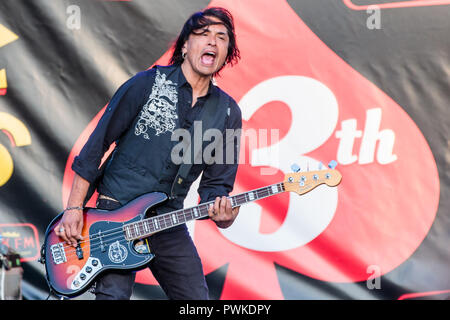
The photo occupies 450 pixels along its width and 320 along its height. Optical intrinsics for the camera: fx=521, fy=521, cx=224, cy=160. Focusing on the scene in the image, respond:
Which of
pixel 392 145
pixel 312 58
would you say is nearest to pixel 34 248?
Answer: pixel 312 58

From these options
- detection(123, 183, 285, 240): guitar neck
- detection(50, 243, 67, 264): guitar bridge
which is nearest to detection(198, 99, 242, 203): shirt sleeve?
detection(123, 183, 285, 240): guitar neck

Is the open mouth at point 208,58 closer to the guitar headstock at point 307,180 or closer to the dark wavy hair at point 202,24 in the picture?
the dark wavy hair at point 202,24

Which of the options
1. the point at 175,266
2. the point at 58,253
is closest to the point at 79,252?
the point at 58,253

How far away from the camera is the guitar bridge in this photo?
2873mm

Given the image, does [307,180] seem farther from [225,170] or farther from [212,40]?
[212,40]

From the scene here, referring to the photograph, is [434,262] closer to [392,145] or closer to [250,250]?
[392,145]

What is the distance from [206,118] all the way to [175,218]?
0.62m

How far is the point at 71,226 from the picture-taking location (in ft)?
9.30

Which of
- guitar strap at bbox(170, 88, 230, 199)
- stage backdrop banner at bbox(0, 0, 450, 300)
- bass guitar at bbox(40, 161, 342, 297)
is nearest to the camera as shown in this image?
bass guitar at bbox(40, 161, 342, 297)

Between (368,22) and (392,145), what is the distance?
0.93 m

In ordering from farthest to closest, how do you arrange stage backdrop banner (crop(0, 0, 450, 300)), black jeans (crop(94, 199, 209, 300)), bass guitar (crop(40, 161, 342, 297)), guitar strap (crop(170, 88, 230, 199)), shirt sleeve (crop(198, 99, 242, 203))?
stage backdrop banner (crop(0, 0, 450, 300)), shirt sleeve (crop(198, 99, 242, 203)), guitar strap (crop(170, 88, 230, 199)), black jeans (crop(94, 199, 209, 300)), bass guitar (crop(40, 161, 342, 297))

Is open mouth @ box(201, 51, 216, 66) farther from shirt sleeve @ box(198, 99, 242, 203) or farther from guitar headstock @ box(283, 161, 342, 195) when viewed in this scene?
guitar headstock @ box(283, 161, 342, 195)
